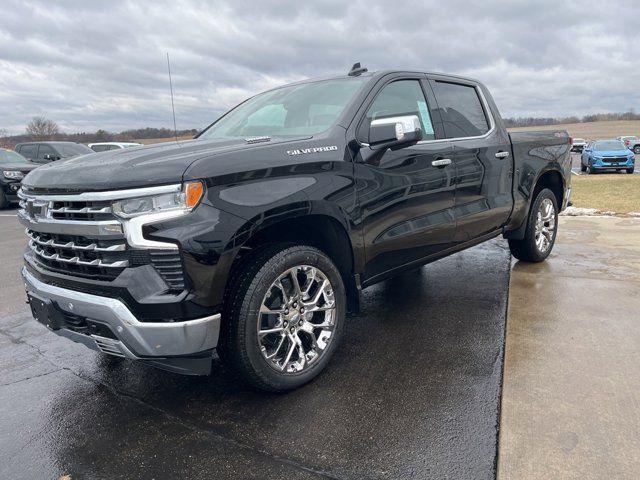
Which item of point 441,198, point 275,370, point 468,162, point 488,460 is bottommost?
point 488,460

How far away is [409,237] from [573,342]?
1.35 metres

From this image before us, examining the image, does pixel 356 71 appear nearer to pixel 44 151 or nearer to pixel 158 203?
pixel 158 203

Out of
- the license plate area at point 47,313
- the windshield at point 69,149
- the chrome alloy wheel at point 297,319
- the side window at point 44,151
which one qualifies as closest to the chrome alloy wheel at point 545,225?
the chrome alloy wheel at point 297,319

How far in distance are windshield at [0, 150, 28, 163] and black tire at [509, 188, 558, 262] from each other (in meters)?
13.2

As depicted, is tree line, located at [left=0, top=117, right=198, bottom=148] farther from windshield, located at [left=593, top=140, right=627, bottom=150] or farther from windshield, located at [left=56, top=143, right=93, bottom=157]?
windshield, located at [left=593, top=140, right=627, bottom=150]

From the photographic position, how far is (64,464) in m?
2.30

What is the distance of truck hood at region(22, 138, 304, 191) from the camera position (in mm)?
2352

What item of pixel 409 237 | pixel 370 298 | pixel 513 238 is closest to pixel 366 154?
pixel 409 237

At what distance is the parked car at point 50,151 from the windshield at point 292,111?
1172 cm

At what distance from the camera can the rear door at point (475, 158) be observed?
4.00 metres

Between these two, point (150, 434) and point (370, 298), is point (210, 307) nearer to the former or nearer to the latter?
point (150, 434)

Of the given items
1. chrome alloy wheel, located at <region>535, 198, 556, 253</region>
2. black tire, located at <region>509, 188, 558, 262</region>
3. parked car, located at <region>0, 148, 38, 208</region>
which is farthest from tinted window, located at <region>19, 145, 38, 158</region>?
chrome alloy wheel, located at <region>535, 198, 556, 253</region>

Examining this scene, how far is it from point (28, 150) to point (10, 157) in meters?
1.71

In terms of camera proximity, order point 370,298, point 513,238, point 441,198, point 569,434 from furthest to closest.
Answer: point 513,238 < point 370,298 < point 441,198 < point 569,434
